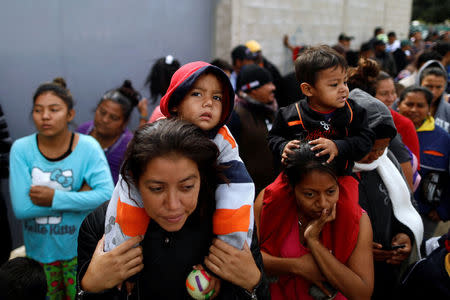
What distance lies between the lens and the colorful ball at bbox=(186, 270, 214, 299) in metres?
1.52

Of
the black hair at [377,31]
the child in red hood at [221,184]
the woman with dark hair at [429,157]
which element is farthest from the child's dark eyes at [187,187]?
the black hair at [377,31]

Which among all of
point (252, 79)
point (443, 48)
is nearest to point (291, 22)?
point (443, 48)

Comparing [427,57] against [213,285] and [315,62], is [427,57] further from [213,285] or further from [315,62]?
[213,285]

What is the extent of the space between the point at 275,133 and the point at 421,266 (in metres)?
1.14

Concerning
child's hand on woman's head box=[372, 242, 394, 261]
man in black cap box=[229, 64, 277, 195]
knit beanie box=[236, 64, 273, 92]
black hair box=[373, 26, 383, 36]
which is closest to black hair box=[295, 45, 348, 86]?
child's hand on woman's head box=[372, 242, 394, 261]

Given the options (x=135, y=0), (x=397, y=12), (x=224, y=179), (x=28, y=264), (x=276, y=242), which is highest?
(x=397, y=12)

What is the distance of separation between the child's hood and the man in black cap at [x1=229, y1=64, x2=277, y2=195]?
1718mm

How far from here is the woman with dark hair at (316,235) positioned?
1963mm

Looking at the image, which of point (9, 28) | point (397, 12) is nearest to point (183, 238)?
point (9, 28)

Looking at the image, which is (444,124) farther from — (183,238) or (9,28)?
(9,28)

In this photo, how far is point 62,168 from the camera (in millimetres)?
2781

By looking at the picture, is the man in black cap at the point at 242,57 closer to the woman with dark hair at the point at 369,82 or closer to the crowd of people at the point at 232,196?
the crowd of people at the point at 232,196

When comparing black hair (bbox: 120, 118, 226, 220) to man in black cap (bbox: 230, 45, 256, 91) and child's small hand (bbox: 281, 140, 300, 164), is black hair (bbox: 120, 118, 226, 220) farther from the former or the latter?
man in black cap (bbox: 230, 45, 256, 91)

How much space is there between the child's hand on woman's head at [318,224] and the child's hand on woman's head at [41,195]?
66.9 inches
